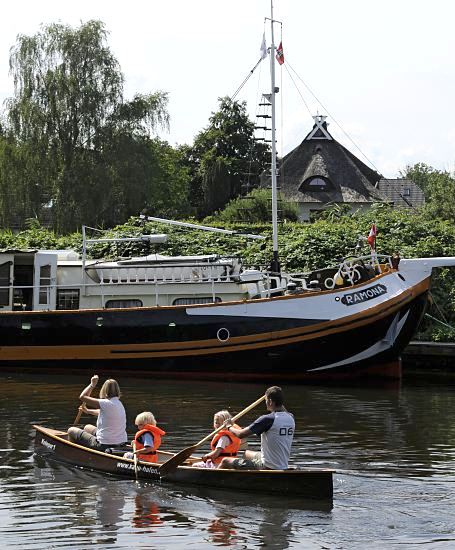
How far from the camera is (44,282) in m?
31.6

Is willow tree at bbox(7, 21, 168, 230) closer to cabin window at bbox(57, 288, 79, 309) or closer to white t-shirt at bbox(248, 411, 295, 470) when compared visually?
cabin window at bbox(57, 288, 79, 309)

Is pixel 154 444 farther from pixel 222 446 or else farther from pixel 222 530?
pixel 222 530

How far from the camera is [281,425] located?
1521cm

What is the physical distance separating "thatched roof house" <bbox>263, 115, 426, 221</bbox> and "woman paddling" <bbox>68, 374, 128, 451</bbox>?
56.4 meters

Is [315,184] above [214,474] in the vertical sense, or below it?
above

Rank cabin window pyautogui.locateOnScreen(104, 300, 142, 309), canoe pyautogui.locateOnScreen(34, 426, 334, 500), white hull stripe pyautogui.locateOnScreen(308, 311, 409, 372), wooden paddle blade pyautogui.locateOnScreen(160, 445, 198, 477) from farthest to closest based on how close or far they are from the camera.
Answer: cabin window pyautogui.locateOnScreen(104, 300, 142, 309)
white hull stripe pyautogui.locateOnScreen(308, 311, 409, 372)
wooden paddle blade pyautogui.locateOnScreen(160, 445, 198, 477)
canoe pyautogui.locateOnScreen(34, 426, 334, 500)

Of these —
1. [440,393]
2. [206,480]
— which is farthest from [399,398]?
[206,480]

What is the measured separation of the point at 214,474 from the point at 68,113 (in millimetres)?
46420

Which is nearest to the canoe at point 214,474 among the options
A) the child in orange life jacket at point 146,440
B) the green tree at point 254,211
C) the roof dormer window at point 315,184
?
the child in orange life jacket at point 146,440

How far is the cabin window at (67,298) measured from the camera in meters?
31.5

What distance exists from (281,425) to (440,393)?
43.4ft

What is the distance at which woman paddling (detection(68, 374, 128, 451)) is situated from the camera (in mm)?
17188

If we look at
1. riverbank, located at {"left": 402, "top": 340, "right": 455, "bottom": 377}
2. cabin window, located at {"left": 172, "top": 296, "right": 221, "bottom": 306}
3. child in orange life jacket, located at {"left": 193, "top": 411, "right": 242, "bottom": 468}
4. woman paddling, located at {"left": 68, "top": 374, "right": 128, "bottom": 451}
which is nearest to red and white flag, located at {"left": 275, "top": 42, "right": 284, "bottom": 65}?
cabin window, located at {"left": 172, "top": 296, "right": 221, "bottom": 306}

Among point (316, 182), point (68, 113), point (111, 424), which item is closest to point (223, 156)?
point (316, 182)
